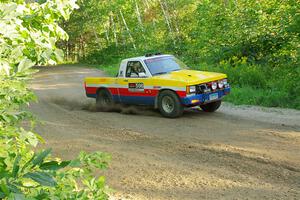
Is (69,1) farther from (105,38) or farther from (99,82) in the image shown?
(105,38)

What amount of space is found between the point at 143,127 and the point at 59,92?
8.77 metres

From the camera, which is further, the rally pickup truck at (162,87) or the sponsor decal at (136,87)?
the sponsor decal at (136,87)

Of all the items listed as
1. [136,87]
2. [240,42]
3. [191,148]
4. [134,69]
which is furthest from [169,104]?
[240,42]

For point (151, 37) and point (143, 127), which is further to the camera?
point (151, 37)

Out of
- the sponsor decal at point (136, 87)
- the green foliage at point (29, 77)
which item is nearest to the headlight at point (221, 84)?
the sponsor decal at point (136, 87)

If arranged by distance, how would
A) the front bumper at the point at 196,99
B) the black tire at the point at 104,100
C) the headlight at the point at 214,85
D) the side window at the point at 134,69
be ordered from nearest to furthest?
the front bumper at the point at 196,99
the headlight at the point at 214,85
the side window at the point at 134,69
the black tire at the point at 104,100

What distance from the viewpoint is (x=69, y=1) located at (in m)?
Result: 2.69

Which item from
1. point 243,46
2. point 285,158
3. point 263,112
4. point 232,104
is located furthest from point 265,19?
point 285,158

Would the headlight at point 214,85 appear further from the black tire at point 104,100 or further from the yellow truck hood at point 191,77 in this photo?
the black tire at point 104,100

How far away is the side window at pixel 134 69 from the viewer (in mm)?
12000

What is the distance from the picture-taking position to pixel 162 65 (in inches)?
476

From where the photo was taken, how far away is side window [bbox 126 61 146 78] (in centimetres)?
1200

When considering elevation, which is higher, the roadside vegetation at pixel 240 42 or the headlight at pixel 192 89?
the roadside vegetation at pixel 240 42

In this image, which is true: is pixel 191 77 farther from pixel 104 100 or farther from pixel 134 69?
pixel 104 100
